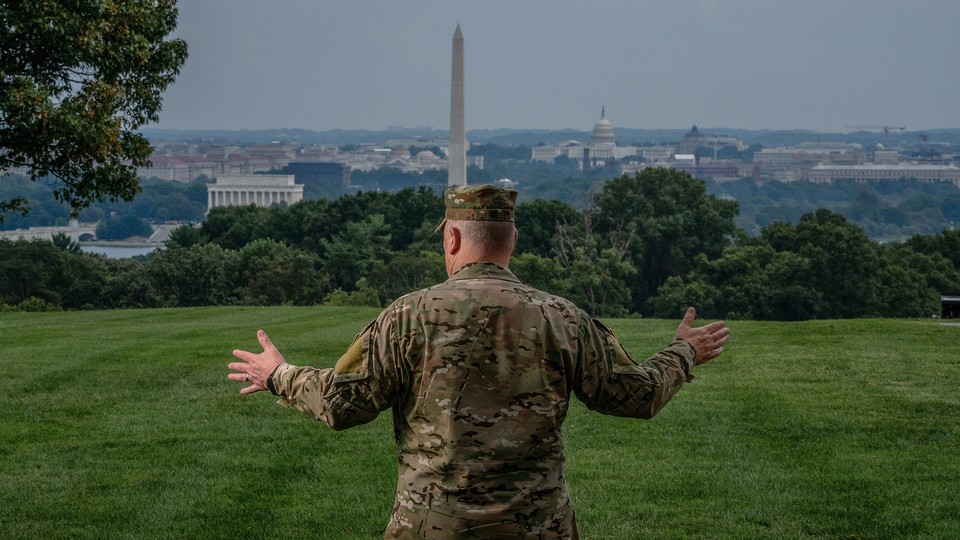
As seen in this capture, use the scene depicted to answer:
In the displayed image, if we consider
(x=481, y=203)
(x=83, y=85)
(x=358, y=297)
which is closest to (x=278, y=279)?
(x=358, y=297)

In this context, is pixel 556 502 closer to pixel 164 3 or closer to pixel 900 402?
pixel 900 402

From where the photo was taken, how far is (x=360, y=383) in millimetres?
5266

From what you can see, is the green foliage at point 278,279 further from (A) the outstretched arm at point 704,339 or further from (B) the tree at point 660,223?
(A) the outstretched arm at point 704,339

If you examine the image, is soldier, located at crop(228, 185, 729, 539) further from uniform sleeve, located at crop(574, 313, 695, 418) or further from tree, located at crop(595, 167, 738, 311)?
tree, located at crop(595, 167, 738, 311)

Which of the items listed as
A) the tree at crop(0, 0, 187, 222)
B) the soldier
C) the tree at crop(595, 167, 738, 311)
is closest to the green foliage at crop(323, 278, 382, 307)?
the tree at crop(595, 167, 738, 311)

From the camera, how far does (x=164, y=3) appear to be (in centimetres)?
1789

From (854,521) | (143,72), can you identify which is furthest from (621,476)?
(143,72)

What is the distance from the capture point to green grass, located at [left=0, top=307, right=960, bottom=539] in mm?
9391

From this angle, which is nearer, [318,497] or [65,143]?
[318,497]

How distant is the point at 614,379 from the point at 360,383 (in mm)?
974

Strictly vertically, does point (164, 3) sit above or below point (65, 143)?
above

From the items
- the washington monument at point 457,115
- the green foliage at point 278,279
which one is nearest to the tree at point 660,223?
the washington monument at point 457,115

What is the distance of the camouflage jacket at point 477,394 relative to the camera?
201 inches

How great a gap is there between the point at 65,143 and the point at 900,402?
9.48 meters
